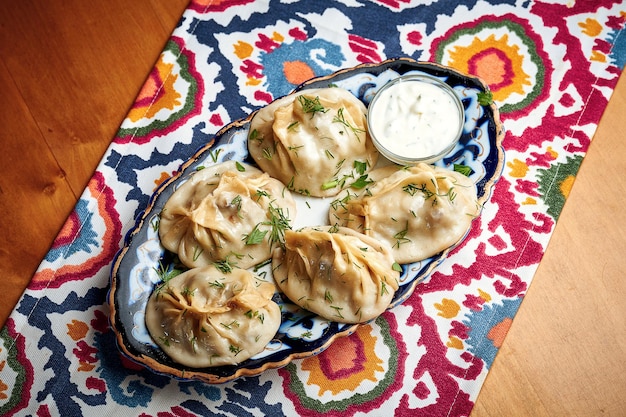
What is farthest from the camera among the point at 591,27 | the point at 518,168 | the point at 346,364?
the point at 591,27

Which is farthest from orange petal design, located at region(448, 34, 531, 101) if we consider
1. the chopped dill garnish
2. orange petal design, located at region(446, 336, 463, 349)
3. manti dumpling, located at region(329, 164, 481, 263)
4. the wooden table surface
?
orange petal design, located at region(446, 336, 463, 349)

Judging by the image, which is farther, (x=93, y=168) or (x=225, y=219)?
(x=93, y=168)

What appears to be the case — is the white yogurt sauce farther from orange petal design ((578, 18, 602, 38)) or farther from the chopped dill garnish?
orange petal design ((578, 18, 602, 38))

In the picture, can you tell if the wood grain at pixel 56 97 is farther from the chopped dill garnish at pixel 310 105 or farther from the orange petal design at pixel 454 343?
the orange petal design at pixel 454 343

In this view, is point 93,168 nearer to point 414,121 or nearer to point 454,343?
point 414,121

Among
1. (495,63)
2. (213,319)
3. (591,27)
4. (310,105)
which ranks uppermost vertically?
(591,27)

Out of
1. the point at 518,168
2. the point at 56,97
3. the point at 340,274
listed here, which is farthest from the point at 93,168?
the point at 518,168

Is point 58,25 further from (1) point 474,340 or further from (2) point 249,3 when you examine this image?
(1) point 474,340

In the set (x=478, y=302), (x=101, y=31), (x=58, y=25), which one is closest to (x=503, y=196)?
(x=478, y=302)
